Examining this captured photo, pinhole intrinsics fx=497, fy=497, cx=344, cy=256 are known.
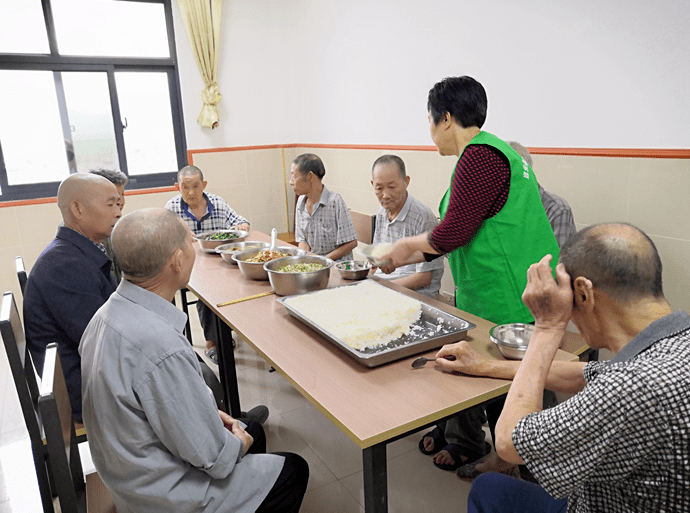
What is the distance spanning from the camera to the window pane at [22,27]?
447 centimetres

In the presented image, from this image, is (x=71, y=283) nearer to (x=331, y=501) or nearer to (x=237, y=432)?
(x=237, y=432)

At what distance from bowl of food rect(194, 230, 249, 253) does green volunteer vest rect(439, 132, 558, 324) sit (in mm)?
1733

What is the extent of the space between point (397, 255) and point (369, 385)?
2.68 ft

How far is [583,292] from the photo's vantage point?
1011mm

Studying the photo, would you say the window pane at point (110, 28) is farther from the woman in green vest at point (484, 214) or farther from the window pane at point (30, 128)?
the woman in green vest at point (484, 214)

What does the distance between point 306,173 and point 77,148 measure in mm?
2975

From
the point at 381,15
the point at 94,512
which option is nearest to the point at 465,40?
the point at 381,15

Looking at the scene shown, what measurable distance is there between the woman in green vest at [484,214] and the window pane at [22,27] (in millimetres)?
4352

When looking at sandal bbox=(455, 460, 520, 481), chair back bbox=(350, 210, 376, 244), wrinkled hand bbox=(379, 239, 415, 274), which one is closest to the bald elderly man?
wrinkled hand bbox=(379, 239, 415, 274)

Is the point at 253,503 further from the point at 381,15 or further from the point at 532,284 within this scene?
the point at 381,15

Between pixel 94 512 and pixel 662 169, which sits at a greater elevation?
pixel 662 169

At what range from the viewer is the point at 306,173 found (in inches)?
127

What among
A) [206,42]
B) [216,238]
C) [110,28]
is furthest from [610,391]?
[110,28]

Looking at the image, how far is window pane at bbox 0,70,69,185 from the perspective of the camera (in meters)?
4.61
